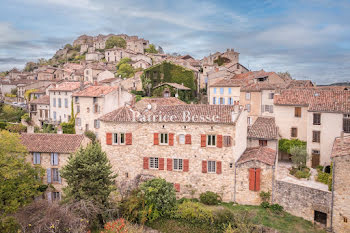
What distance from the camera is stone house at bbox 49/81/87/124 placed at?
149 feet

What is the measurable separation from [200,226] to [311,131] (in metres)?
16.5

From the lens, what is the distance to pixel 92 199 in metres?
22.0

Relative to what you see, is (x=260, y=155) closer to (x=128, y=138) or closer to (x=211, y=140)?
(x=211, y=140)

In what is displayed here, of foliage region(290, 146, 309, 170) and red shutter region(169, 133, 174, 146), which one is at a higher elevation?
red shutter region(169, 133, 174, 146)

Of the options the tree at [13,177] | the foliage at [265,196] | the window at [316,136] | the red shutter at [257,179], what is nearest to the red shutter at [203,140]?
the red shutter at [257,179]

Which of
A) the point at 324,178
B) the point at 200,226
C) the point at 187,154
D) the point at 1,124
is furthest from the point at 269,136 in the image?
the point at 1,124

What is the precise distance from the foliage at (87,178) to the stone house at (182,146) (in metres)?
3.12

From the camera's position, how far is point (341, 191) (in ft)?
67.1

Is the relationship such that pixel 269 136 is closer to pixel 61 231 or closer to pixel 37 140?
pixel 61 231

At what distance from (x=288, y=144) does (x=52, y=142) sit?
26005 mm

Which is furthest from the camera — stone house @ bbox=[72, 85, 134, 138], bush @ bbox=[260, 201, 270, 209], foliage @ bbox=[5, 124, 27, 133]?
foliage @ bbox=[5, 124, 27, 133]

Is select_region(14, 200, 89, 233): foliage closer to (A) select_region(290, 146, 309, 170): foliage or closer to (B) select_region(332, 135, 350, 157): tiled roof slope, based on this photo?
(B) select_region(332, 135, 350, 157): tiled roof slope

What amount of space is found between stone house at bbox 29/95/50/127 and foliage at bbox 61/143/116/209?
29.4 metres

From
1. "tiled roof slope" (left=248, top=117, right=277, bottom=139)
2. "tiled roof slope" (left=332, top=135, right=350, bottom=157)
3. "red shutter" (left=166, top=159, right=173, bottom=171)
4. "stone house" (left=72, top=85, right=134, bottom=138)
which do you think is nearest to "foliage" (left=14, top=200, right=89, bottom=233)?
"red shutter" (left=166, top=159, right=173, bottom=171)
